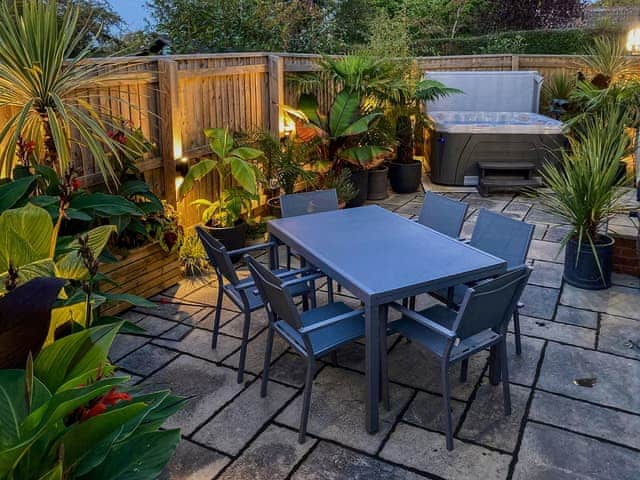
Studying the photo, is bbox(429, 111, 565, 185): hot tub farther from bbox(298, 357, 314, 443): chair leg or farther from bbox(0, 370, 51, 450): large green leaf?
bbox(0, 370, 51, 450): large green leaf

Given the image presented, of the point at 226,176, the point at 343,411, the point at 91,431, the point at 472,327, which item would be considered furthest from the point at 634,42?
the point at 91,431

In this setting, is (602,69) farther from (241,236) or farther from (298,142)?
(241,236)

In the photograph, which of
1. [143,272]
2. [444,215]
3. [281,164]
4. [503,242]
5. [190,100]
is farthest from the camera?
[281,164]

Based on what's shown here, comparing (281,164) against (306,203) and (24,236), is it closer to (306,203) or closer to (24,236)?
(306,203)

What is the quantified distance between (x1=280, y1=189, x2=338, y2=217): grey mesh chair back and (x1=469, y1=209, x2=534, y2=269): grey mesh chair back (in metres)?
1.06

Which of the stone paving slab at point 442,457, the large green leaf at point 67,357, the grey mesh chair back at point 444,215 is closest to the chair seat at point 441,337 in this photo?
the stone paving slab at point 442,457

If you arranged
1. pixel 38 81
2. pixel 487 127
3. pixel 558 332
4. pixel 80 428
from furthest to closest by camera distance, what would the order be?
pixel 487 127, pixel 558 332, pixel 38 81, pixel 80 428

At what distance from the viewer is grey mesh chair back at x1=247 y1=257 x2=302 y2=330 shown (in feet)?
8.14

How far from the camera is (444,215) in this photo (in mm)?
3742

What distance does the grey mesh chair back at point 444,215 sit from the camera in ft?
11.9

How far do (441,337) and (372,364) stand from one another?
0.39 metres

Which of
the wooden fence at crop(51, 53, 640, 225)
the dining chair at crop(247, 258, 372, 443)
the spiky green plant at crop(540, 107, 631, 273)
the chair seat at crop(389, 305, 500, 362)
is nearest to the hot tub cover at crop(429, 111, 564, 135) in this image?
the wooden fence at crop(51, 53, 640, 225)

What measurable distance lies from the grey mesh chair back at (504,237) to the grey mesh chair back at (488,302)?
2.00 ft

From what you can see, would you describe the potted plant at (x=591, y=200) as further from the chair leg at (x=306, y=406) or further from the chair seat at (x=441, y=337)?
the chair leg at (x=306, y=406)
